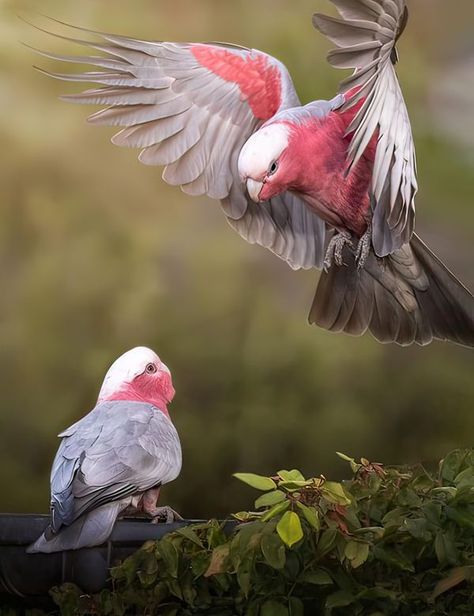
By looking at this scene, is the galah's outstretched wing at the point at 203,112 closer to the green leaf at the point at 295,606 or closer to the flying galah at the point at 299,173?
the flying galah at the point at 299,173

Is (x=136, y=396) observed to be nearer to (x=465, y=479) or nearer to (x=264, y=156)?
(x=264, y=156)

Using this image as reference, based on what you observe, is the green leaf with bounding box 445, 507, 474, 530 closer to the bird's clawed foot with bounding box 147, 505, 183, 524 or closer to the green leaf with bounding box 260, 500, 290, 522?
the green leaf with bounding box 260, 500, 290, 522

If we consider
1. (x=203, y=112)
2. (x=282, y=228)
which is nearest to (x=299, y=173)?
(x=282, y=228)

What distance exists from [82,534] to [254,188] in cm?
76

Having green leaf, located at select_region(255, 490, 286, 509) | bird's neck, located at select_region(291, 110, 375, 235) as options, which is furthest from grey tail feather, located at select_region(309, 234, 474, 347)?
green leaf, located at select_region(255, 490, 286, 509)

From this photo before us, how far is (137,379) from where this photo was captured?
1630mm

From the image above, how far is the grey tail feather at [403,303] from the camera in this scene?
182cm

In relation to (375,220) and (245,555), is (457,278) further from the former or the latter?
(245,555)

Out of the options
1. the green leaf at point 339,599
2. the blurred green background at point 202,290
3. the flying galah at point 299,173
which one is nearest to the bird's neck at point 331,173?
the flying galah at point 299,173

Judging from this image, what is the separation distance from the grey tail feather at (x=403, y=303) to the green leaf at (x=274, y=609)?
83cm

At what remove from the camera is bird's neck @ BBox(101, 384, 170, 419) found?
161 cm

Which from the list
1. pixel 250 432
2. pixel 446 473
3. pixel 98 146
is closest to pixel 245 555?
pixel 446 473

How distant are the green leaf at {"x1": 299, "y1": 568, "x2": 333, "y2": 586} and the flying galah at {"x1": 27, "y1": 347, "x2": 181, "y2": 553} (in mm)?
386

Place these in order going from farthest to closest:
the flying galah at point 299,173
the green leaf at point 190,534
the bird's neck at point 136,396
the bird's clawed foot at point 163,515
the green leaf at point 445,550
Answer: the flying galah at point 299,173 → the bird's neck at point 136,396 → the bird's clawed foot at point 163,515 → the green leaf at point 190,534 → the green leaf at point 445,550
